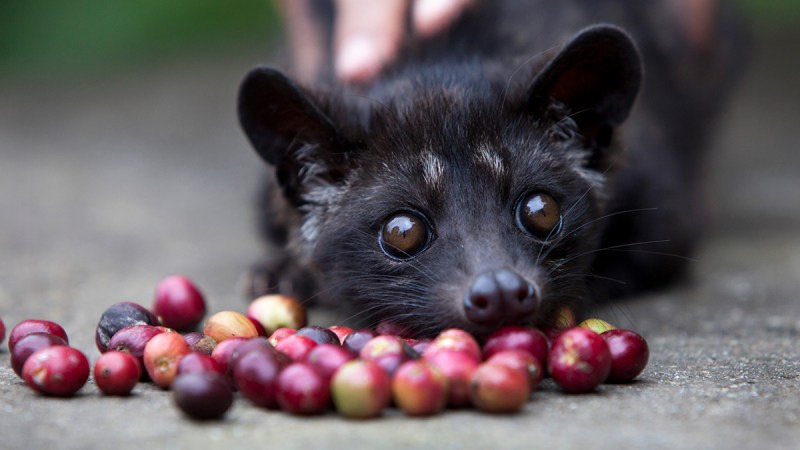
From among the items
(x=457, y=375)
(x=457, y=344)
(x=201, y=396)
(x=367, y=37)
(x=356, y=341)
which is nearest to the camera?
(x=201, y=396)

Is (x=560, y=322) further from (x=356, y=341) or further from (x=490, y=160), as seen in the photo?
(x=356, y=341)

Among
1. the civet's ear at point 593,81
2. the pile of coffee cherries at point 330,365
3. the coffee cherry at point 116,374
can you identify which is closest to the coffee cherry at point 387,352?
the pile of coffee cherries at point 330,365

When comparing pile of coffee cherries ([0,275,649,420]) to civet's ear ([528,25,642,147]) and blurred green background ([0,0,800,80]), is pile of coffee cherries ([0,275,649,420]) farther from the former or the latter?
blurred green background ([0,0,800,80])

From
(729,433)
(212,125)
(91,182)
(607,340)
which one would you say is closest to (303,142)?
(607,340)

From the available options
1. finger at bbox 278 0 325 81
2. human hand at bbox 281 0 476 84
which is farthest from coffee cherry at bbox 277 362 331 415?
finger at bbox 278 0 325 81

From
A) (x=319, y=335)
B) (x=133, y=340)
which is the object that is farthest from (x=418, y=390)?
(x=133, y=340)

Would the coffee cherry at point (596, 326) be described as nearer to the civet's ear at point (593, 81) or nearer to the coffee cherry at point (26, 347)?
the civet's ear at point (593, 81)

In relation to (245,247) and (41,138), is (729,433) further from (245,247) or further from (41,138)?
(41,138)

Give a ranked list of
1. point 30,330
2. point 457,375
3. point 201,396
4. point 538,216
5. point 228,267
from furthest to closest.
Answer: point 228,267 → point 538,216 → point 30,330 → point 457,375 → point 201,396
